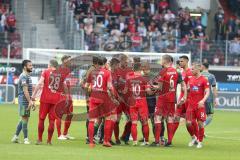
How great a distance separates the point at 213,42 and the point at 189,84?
2005 cm

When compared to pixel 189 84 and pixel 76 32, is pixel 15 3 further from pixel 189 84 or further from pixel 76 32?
pixel 189 84

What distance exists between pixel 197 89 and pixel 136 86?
5.30 ft

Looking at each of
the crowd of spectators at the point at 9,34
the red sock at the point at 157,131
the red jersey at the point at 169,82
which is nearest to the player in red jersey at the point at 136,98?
the red sock at the point at 157,131

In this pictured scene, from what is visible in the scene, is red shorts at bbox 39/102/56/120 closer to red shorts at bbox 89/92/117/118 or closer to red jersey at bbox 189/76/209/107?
red shorts at bbox 89/92/117/118

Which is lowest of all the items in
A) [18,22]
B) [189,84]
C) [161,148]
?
[161,148]

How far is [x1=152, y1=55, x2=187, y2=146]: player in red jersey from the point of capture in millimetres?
22047

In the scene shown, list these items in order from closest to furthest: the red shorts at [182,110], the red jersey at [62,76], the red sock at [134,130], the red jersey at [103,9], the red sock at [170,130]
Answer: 1. the red jersey at [62,76]
2. the red sock at [134,130]
3. the red sock at [170,130]
4. the red shorts at [182,110]
5. the red jersey at [103,9]

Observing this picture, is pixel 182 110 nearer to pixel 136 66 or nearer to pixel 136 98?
pixel 136 98

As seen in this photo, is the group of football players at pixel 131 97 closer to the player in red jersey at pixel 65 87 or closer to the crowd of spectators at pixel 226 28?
the player in red jersey at pixel 65 87

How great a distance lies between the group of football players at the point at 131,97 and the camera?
21.3m

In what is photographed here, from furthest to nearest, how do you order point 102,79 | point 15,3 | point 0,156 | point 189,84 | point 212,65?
point 15,3, point 212,65, point 189,84, point 102,79, point 0,156

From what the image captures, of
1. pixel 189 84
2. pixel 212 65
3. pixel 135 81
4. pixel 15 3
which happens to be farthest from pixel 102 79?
pixel 15 3

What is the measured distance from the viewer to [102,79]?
2103cm

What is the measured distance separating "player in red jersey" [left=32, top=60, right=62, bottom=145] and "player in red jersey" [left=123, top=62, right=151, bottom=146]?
1863 millimetres
